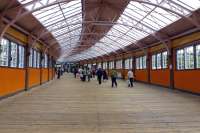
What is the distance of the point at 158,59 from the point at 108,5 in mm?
9306

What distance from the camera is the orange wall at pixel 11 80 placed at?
15686mm

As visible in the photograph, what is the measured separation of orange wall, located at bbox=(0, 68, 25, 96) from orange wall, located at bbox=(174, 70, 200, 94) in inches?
426

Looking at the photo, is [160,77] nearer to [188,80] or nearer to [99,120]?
[188,80]

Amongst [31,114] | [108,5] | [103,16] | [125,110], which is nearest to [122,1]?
[108,5]

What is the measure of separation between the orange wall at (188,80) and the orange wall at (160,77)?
82.1 inches

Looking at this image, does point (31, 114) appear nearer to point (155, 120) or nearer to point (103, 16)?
point (155, 120)

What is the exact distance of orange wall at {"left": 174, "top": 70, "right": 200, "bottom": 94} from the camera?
19.1 m

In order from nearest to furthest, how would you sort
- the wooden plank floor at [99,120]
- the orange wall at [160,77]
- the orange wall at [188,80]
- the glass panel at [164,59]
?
1. the wooden plank floor at [99,120]
2. the orange wall at [188,80]
3. the orange wall at [160,77]
4. the glass panel at [164,59]

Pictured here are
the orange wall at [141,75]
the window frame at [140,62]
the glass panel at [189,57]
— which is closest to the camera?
the glass panel at [189,57]

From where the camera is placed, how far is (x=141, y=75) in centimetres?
3619

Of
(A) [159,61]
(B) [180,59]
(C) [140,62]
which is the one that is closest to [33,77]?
(A) [159,61]

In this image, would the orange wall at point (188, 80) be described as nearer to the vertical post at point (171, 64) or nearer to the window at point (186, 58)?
the window at point (186, 58)

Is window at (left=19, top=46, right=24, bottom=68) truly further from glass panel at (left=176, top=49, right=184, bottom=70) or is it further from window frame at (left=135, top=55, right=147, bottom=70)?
window frame at (left=135, top=55, right=147, bottom=70)

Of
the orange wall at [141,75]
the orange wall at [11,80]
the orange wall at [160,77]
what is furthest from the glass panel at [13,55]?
the orange wall at [141,75]
